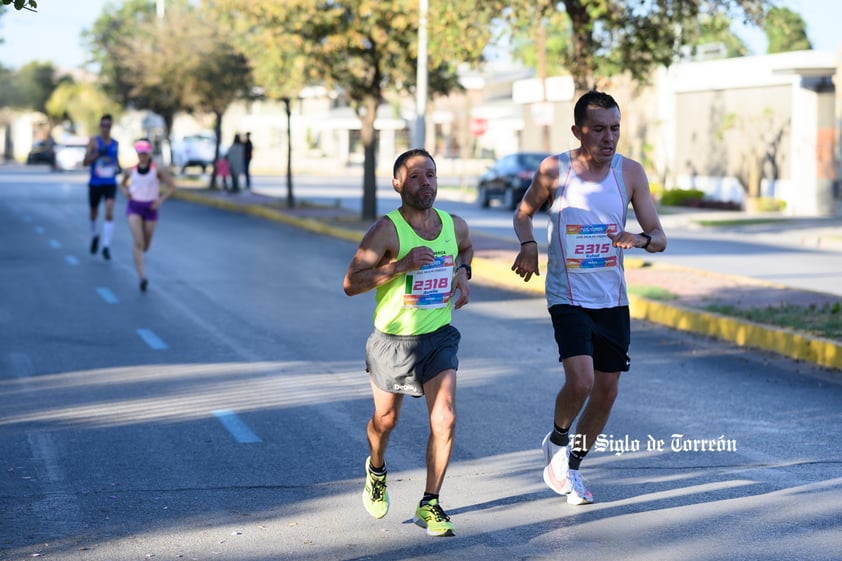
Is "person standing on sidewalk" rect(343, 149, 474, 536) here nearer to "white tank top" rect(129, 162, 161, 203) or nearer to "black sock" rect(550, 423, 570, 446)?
"black sock" rect(550, 423, 570, 446)

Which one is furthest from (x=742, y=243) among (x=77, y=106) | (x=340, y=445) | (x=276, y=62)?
(x=77, y=106)

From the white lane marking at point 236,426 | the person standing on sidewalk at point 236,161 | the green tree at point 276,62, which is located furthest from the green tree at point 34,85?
the white lane marking at point 236,426

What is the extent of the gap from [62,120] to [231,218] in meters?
82.8

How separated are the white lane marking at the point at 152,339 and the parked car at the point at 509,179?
2407cm

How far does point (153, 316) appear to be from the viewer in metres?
14.6

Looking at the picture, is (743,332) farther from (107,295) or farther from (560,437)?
(107,295)

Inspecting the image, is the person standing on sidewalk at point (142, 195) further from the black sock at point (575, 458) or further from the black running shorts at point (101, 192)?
the black sock at point (575, 458)

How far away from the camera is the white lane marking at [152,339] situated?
12466 millimetres

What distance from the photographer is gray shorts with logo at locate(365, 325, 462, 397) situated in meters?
6.29

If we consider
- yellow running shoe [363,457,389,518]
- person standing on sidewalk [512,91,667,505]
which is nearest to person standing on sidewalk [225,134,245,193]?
person standing on sidewalk [512,91,667,505]

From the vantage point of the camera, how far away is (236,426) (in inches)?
351

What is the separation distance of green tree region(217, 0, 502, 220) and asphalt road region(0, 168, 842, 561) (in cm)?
1232

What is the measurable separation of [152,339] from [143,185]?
13.7ft

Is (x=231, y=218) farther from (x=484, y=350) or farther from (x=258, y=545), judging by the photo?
(x=258, y=545)
